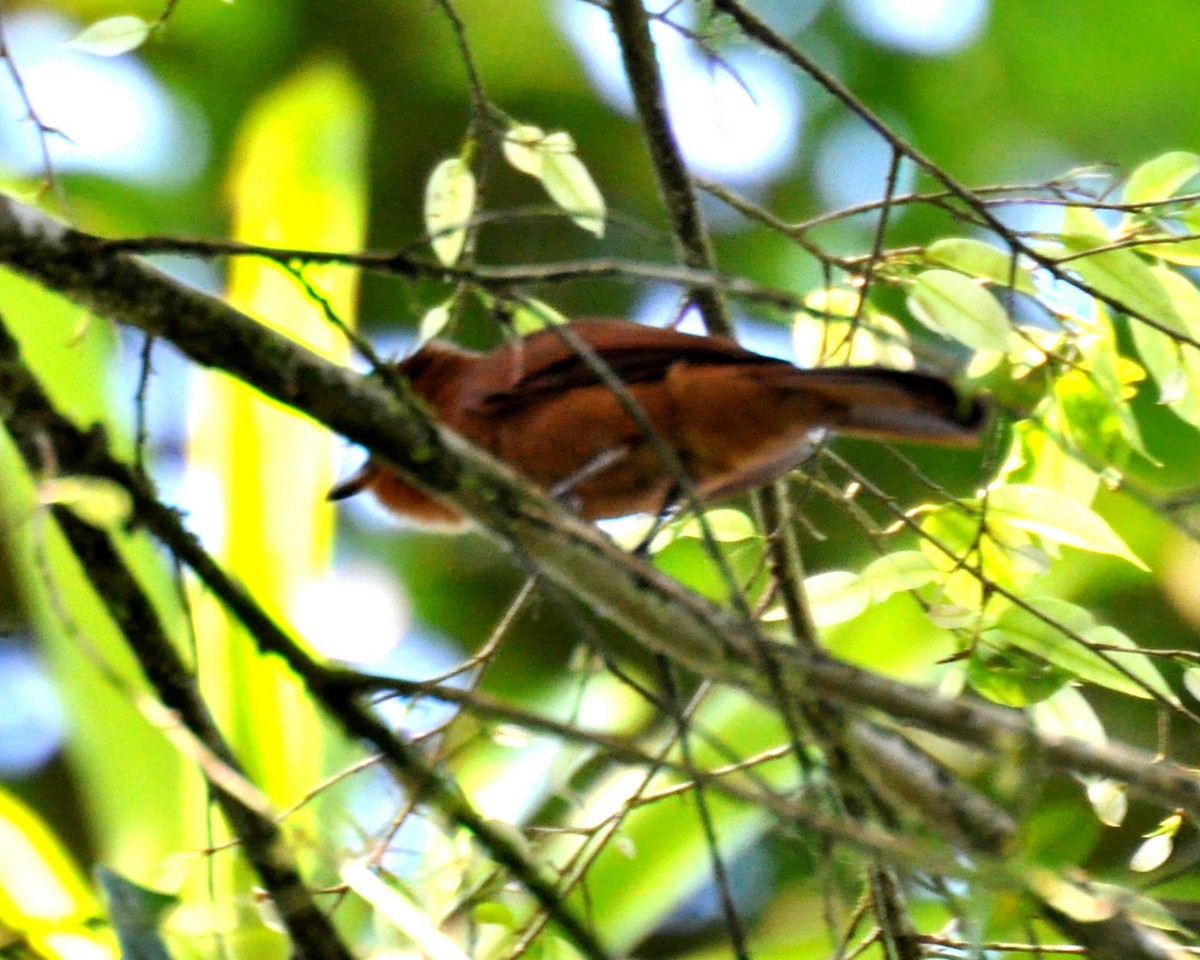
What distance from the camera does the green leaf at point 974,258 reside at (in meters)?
2.15

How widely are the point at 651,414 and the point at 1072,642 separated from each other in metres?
0.93

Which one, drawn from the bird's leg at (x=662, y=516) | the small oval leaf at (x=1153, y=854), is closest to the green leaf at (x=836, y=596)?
the bird's leg at (x=662, y=516)

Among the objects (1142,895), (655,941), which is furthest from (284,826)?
(655,941)

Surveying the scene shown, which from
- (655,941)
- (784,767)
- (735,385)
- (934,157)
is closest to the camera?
(735,385)

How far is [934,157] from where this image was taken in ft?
23.1

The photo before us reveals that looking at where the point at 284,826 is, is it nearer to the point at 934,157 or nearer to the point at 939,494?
the point at 939,494

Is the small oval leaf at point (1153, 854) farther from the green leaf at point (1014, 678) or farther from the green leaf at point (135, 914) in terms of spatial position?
the green leaf at point (135, 914)

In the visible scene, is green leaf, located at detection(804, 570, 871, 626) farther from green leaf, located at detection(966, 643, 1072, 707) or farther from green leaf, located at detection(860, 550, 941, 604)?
green leaf, located at detection(966, 643, 1072, 707)

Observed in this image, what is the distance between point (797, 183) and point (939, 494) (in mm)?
4930

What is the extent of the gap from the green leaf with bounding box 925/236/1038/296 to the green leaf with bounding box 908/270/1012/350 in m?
0.15

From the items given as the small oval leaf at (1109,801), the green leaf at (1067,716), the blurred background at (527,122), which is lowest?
the small oval leaf at (1109,801)

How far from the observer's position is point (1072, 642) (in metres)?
2.06

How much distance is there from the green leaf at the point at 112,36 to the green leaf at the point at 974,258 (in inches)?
48.5

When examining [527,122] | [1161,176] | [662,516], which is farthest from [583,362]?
[527,122]
